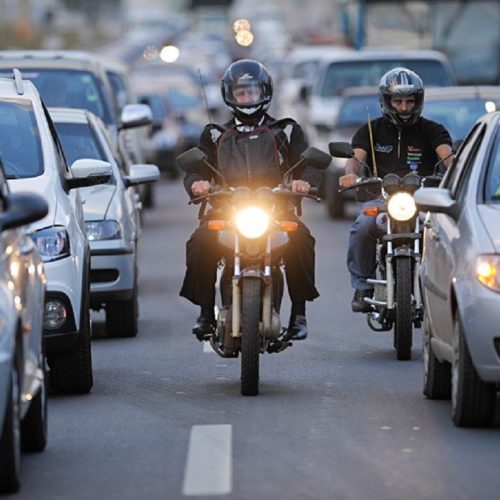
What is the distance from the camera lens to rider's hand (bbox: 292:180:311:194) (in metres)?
11.5

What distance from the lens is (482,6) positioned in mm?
38812

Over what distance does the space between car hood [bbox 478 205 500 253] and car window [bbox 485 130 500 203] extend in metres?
0.12

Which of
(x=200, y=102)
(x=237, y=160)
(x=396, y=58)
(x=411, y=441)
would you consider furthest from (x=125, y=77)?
(x=200, y=102)

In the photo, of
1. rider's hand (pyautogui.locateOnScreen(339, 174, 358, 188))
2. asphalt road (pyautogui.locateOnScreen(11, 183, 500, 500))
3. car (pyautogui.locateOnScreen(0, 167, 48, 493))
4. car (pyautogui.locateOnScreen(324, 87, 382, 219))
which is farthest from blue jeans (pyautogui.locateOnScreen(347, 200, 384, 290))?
car (pyautogui.locateOnScreen(324, 87, 382, 219))

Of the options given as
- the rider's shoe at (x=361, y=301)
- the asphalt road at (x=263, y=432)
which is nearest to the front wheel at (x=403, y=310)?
the asphalt road at (x=263, y=432)

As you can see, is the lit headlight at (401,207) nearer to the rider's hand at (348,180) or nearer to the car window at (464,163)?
the rider's hand at (348,180)

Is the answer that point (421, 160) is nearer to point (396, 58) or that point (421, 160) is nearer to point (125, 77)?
point (125, 77)

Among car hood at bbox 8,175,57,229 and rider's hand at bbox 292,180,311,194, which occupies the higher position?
rider's hand at bbox 292,180,311,194

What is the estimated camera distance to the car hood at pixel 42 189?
11.6 meters

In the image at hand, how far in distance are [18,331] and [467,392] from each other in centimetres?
244

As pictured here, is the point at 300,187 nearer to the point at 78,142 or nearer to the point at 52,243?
the point at 52,243

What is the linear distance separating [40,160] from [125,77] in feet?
46.0

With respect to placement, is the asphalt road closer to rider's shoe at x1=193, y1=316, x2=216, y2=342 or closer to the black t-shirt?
rider's shoe at x1=193, y1=316, x2=216, y2=342

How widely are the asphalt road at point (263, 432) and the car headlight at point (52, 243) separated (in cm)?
78
